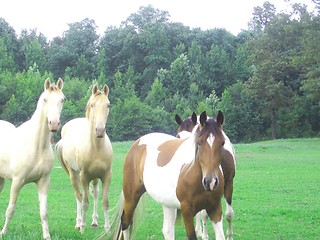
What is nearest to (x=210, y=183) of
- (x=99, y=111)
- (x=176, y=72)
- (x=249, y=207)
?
(x=99, y=111)

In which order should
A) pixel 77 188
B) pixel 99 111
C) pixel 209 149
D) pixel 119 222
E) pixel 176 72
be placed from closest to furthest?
pixel 209 149 < pixel 119 222 < pixel 99 111 < pixel 77 188 < pixel 176 72

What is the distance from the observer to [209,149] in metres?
5.18

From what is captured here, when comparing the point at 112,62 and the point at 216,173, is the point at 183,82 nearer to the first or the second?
the point at 112,62

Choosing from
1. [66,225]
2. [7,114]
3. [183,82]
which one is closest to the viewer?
[66,225]

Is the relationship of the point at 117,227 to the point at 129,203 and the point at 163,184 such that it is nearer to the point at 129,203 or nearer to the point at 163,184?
the point at 129,203

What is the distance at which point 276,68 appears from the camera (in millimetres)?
45094

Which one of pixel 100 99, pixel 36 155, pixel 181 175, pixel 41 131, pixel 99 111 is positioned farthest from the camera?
pixel 100 99

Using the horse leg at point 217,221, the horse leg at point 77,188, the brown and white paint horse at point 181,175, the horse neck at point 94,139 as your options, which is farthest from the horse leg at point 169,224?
the horse leg at point 77,188

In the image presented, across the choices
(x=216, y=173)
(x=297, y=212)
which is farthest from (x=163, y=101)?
(x=216, y=173)

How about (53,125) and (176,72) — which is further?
(176,72)

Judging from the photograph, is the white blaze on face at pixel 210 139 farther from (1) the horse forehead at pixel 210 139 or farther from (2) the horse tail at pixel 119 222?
(2) the horse tail at pixel 119 222

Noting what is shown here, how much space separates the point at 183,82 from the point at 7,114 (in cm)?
2016

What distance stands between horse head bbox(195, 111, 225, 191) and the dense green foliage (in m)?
32.5

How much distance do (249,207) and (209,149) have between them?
6.51 m
